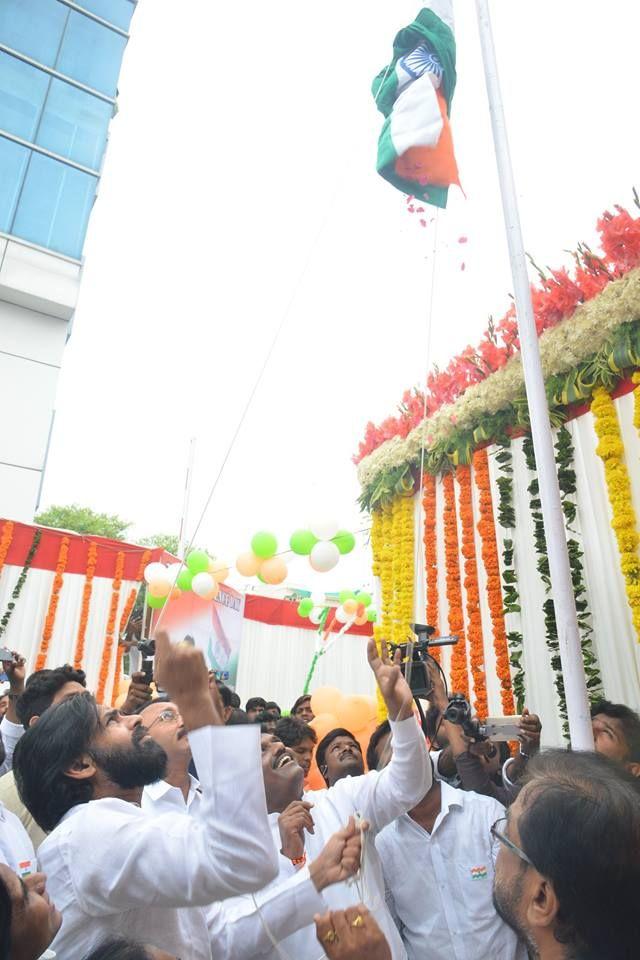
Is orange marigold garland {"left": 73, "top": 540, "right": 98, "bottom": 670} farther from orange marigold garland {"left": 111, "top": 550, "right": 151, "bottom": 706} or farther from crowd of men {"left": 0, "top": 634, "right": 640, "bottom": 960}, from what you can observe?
Result: crowd of men {"left": 0, "top": 634, "right": 640, "bottom": 960}

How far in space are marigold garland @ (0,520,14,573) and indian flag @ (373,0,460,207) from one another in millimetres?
6595

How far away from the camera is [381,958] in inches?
44.5

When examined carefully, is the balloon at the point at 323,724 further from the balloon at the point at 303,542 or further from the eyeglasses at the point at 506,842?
the eyeglasses at the point at 506,842

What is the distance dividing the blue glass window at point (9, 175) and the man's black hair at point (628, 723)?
38.2 feet

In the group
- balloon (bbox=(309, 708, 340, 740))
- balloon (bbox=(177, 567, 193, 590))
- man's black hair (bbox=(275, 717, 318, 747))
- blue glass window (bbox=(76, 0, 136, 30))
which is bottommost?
balloon (bbox=(309, 708, 340, 740))

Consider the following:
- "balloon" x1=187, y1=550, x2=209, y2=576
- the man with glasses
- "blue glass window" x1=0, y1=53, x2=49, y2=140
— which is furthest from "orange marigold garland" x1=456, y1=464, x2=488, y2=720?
"blue glass window" x1=0, y1=53, x2=49, y2=140

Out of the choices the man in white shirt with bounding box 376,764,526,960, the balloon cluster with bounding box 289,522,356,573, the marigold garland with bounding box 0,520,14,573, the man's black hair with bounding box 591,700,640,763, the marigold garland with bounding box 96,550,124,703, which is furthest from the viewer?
the marigold garland with bounding box 96,550,124,703

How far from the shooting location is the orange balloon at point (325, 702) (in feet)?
22.6

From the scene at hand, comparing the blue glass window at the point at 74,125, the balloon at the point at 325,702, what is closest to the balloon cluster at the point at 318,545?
the balloon at the point at 325,702

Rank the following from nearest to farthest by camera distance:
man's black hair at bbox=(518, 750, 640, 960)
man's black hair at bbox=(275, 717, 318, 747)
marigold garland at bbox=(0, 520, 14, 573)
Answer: man's black hair at bbox=(518, 750, 640, 960) → man's black hair at bbox=(275, 717, 318, 747) → marigold garland at bbox=(0, 520, 14, 573)

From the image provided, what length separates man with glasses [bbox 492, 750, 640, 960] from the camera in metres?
0.94

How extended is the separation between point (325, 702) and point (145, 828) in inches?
239

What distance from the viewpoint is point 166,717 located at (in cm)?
221

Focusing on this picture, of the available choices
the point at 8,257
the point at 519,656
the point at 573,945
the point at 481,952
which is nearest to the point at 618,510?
the point at 519,656
